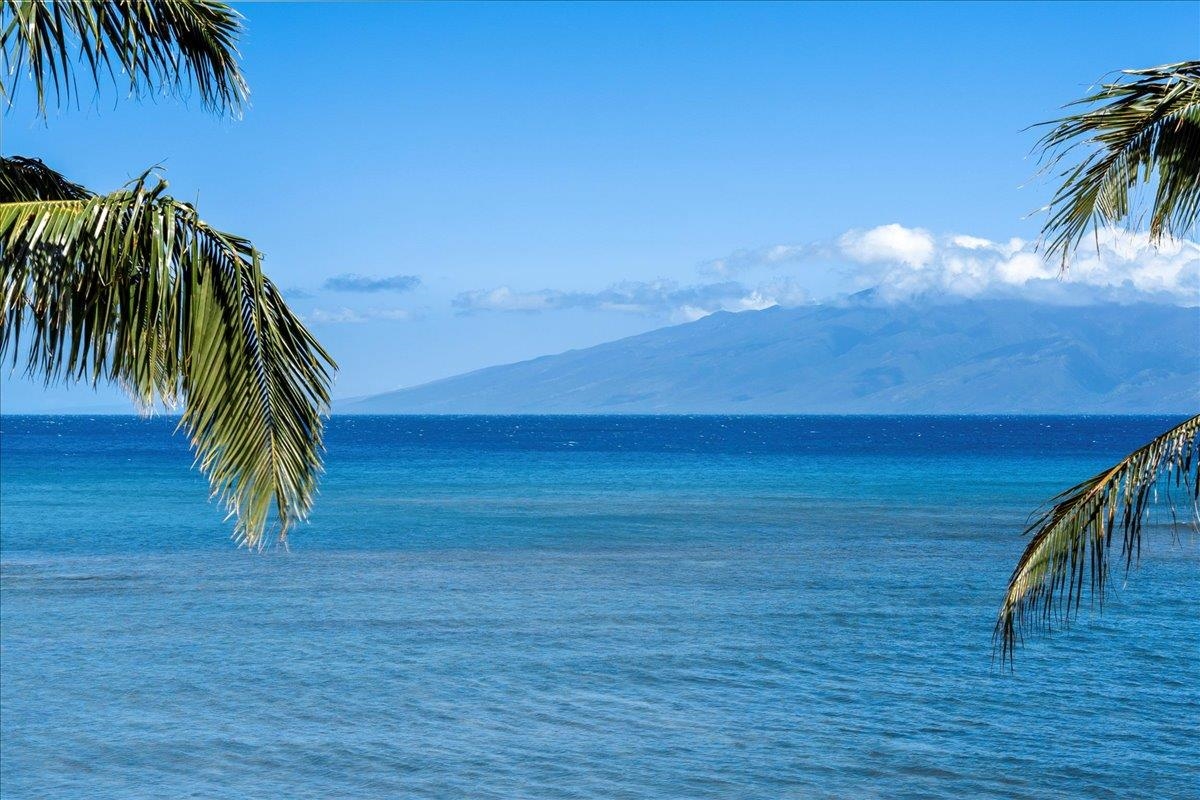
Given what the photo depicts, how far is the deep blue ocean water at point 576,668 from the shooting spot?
46.9 ft

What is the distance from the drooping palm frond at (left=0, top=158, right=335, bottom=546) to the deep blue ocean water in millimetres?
8050

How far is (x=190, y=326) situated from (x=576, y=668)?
13385 mm

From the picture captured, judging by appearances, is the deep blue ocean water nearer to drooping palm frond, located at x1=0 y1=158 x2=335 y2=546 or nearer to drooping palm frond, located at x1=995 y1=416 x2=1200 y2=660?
drooping palm frond, located at x1=995 y1=416 x2=1200 y2=660

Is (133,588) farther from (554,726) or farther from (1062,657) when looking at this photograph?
(1062,657)

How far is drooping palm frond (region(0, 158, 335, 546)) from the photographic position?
20.9ft

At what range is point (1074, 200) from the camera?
8.54 m

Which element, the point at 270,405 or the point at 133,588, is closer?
the point at 270,405

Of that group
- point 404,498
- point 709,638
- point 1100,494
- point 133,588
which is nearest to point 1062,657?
point 709,638

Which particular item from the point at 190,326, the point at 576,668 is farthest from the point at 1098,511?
the point at 576,668

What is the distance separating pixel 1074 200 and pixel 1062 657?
13.1 metres

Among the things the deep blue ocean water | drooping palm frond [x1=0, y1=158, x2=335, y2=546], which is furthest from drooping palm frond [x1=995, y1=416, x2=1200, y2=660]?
the deep blue ocean water

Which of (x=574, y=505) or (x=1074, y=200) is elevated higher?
(x=1074, y=200)

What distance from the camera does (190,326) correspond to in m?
6.65

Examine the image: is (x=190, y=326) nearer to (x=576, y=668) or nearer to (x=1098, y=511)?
(x=1098, y=511)
